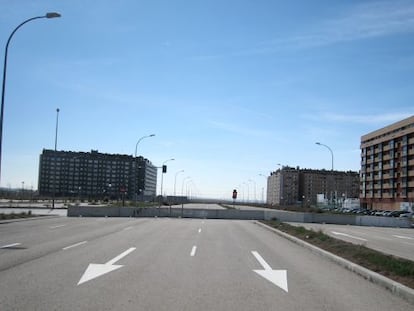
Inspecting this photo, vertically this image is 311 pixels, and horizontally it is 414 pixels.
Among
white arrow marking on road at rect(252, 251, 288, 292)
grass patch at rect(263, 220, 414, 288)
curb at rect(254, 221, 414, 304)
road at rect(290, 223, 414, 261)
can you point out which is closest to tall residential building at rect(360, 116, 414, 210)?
road at rect(290, 223, 414, 261)

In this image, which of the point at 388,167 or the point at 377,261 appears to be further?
the point at 388,167

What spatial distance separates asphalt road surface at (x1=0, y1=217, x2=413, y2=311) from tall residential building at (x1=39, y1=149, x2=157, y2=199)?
460 ft

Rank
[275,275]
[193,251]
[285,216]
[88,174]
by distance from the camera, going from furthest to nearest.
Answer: [88,174], [285,216], [193,251], [275,275]

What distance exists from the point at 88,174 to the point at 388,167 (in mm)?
93553

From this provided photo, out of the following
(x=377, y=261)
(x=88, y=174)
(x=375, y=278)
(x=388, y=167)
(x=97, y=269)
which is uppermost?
(x=388, y=167)

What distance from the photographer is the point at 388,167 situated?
126875 mm

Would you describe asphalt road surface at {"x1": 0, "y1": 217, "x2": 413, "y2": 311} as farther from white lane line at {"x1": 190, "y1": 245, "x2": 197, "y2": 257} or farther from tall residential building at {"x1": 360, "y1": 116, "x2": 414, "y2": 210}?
tall residential building at {"x1": 360, "y1": 116, "x2": 414, "y2": 210}

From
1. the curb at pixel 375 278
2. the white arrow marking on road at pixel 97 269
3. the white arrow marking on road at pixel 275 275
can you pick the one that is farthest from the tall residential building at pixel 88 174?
the white arrow marking on road at pixel 275 275

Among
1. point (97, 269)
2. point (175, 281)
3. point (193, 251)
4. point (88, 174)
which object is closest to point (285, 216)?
point (193, 251)

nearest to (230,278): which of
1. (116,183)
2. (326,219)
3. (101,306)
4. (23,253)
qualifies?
(101,306)

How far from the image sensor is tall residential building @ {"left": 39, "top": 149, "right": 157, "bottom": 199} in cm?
15625

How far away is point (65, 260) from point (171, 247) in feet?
18.0

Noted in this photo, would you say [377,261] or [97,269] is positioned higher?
[377,261]

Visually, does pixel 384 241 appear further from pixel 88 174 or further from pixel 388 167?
pixel 88 174
